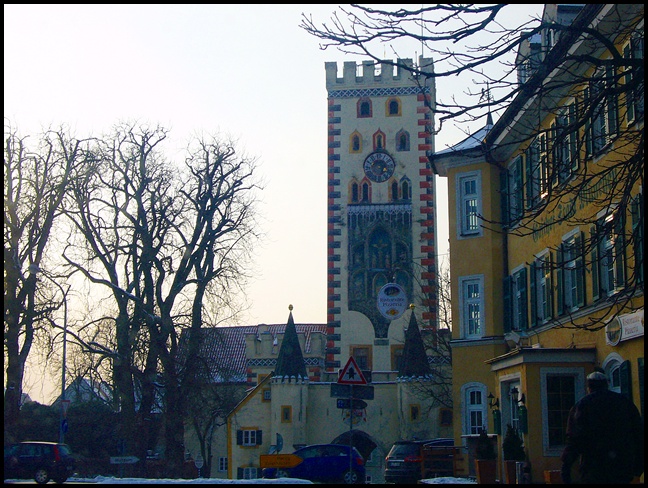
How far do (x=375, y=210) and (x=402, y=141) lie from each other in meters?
5.44

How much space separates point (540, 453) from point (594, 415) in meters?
14.1

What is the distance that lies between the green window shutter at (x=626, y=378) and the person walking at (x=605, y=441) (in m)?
10.7

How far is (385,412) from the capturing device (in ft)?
164

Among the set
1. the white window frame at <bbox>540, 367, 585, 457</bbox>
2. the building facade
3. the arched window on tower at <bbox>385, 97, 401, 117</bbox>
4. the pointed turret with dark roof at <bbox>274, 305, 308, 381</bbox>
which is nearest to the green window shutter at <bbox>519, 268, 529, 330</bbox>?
the white window frame at <bbox>540, 367, 585, 457</bbox>

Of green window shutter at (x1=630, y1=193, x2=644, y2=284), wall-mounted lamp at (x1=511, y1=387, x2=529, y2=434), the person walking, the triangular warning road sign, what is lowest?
the person walking

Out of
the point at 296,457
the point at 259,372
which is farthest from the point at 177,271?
the point at 259,372

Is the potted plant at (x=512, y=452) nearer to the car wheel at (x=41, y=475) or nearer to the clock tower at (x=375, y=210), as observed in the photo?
the car wheel at (x=41, y=475)

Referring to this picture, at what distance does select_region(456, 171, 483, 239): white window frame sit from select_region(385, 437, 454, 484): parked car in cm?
683

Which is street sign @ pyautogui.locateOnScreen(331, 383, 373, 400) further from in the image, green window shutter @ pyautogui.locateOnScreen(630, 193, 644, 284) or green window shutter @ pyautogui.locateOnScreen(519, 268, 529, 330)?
green window shutter @ pyautogui.locateOnScreen(519, 268, 529, 330)

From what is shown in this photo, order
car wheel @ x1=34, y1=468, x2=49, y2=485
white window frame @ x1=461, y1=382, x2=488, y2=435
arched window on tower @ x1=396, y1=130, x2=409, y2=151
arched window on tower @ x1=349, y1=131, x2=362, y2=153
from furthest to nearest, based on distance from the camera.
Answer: arched window on tower @ x1=396, y1=130, x2=409, y2=151 < arched window on tower @ x1=349, y1=131, x2=362, y2=153 < white window frame @ x1=461, y1=382, x2=488, y2=435 < car wheel @ x1=34, y1=468, x2=49, y2=485

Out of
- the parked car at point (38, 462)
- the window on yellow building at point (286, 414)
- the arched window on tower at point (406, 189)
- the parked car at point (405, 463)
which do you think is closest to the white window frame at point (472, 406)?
the parked car at point (405, 463)

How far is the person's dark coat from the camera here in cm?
904

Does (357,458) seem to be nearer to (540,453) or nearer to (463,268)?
(463,268)

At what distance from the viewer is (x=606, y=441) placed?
9055 mm
